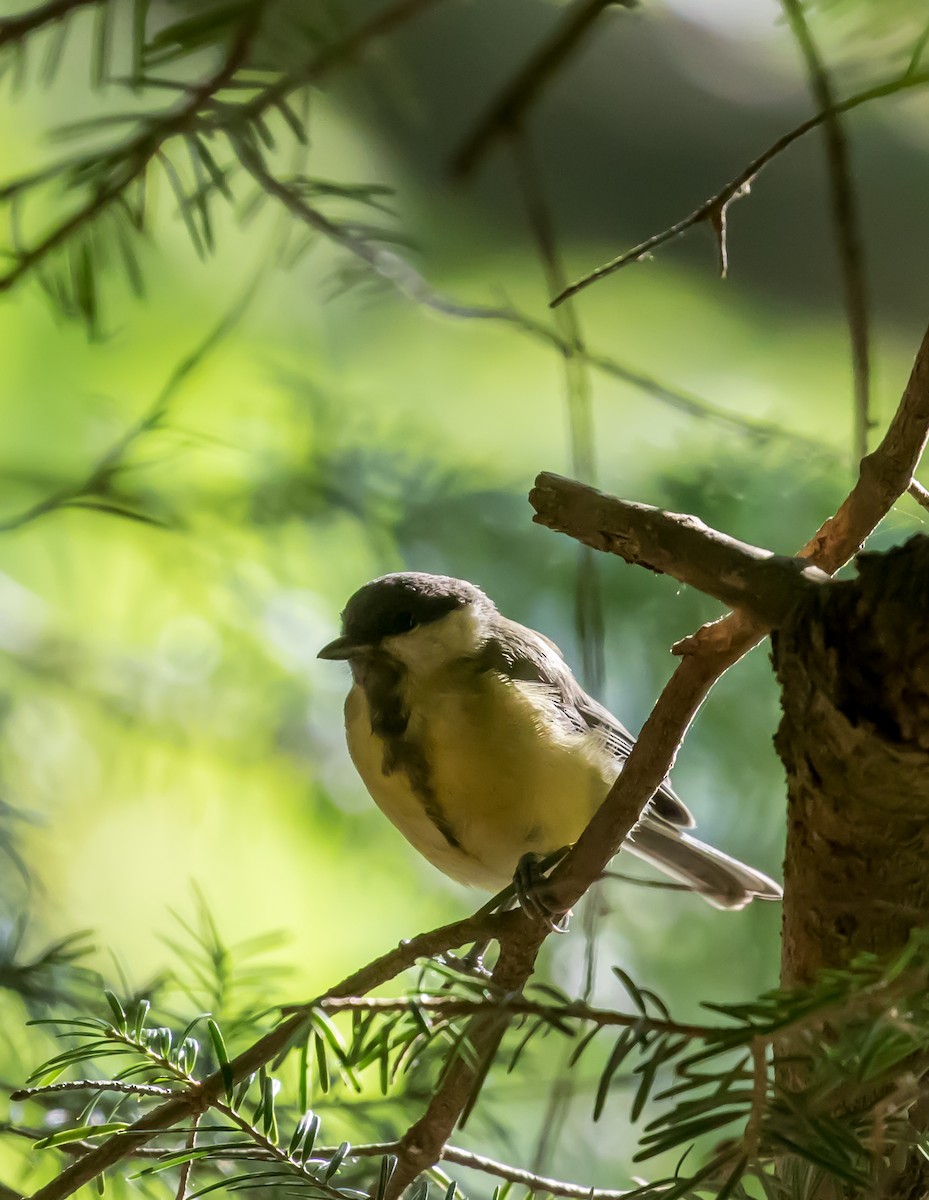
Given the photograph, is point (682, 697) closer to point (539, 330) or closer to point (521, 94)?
point (521, 94)

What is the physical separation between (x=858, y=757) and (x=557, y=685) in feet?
2.14

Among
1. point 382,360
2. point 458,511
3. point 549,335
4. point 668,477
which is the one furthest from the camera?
point 382,360

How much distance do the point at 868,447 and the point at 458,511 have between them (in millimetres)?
832

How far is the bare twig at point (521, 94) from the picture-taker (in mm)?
534

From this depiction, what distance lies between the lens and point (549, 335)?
0.94 m

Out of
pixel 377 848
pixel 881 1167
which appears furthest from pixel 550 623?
pixel 881 1167

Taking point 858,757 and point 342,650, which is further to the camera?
point 342,650

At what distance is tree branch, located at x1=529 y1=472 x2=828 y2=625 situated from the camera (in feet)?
1.67

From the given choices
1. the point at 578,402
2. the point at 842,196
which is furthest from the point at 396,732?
the point at 842,196

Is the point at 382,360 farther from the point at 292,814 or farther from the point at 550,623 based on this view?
the point at 292,814

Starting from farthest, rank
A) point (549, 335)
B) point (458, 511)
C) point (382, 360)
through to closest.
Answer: point (382, 360) → point (458, 511) → point (549, 335)

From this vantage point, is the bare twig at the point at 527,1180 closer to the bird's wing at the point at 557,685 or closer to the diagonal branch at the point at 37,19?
the bird's wing at the point at 557,685

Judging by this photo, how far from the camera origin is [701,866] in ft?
3.78

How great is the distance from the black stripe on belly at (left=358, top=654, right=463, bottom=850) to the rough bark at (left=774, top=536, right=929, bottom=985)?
499mm
